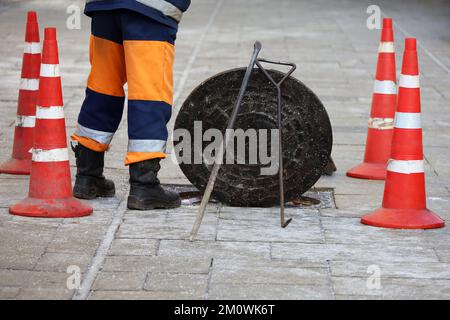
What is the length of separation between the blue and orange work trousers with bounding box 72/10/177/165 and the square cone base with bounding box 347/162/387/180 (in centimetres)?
166

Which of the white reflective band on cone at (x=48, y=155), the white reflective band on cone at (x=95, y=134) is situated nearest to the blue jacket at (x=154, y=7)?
the white reflective band on cone at (x=95, y=134)

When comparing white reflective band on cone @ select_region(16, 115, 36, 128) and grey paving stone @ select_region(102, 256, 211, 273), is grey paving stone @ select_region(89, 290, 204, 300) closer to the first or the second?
grey paving stone @ select_region(102, 256, 211, 273)

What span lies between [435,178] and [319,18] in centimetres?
1265

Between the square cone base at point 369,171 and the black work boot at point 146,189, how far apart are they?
159cm

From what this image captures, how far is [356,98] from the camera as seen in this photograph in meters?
10.8

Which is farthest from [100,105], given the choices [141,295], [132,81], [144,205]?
[141,295]

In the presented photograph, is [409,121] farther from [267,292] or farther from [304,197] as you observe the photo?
[267,292]

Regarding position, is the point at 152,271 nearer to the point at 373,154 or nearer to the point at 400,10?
the point at 373,154

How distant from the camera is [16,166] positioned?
714 cm

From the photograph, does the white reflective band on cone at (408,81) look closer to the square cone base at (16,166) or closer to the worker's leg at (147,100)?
the worker's leg at (147,100)

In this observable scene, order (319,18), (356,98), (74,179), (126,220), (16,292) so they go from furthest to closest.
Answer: (319,18) < (356,98) < (74,179) < (126,220) < (16,292)

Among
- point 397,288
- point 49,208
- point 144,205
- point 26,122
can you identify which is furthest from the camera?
point 26,122

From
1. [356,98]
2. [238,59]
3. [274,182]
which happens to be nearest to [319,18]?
[238,59]

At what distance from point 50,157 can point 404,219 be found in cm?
188
